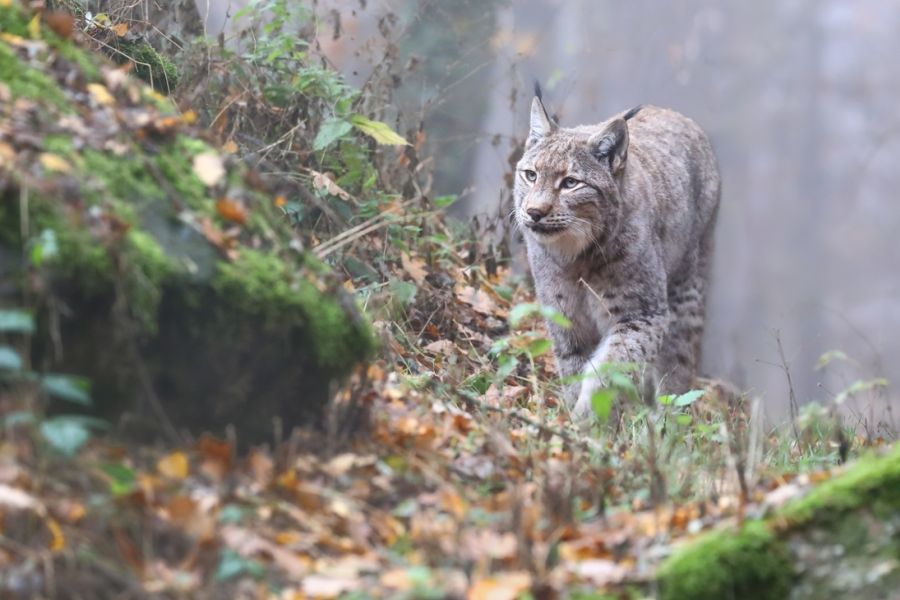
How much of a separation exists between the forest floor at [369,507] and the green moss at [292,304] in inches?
6.1

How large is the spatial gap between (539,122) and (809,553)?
14.7ft

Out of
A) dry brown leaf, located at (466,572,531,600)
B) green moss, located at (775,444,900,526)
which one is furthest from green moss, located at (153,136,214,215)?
green moss, located at (775,444,900,526)

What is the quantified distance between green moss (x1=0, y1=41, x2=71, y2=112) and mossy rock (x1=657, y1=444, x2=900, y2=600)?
2.63 meters

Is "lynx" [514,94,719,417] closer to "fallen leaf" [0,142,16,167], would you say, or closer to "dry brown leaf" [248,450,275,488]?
"dry brown leaf" [248,450,275,488]

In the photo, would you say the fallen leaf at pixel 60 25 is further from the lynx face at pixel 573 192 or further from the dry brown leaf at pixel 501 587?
the lynx face at pixel 573 192

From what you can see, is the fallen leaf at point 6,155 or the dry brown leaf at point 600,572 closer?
the dry brown leaf at point 600,572

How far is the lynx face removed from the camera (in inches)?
282

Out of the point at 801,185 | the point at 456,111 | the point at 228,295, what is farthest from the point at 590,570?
the point at 801,185

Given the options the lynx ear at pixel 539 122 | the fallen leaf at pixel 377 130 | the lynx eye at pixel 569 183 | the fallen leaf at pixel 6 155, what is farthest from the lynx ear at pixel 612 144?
the fallen leaf at pixel 6 155

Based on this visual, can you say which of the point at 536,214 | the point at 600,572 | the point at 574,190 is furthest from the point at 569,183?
the point at 600,572

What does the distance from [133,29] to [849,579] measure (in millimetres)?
5774

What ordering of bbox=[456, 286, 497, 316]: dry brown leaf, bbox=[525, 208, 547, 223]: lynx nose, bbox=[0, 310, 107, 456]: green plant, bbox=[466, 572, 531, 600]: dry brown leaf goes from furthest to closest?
bbox=[456, 286, 497, 316]: dry brown leaf < bbox=[525, 208, 547, 223]: lynx nose < bbox=[0, 310, 107, 456]: green plant < bbox=[466, 572, 531, 600]: dry brown leaf

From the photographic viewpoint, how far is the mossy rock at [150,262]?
3711 millimetres

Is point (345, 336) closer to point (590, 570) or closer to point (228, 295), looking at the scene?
point (228, 295)
